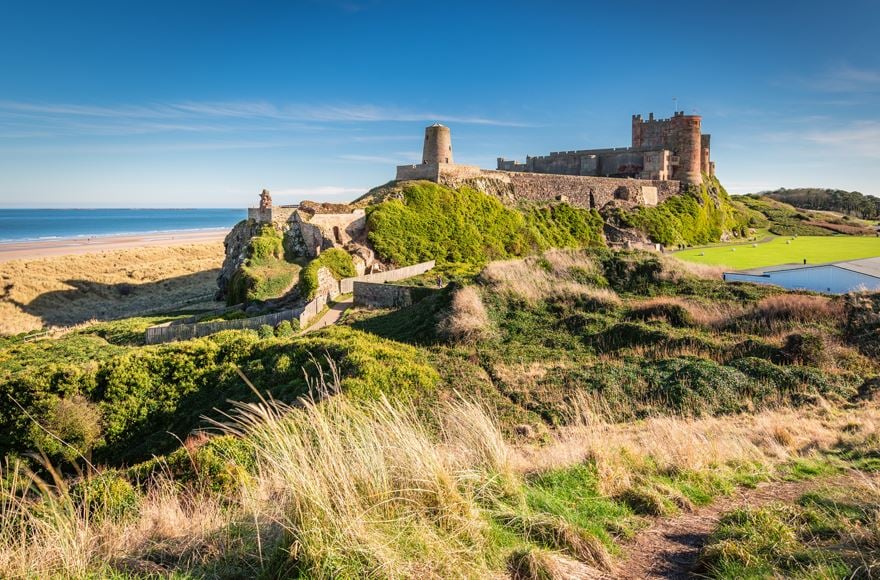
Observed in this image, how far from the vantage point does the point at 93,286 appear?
1563 inches

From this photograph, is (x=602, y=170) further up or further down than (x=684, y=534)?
further up

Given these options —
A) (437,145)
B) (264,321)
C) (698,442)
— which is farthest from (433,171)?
(698,442)

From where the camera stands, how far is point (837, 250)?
3438 cm

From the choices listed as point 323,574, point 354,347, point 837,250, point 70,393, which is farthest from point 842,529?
point 837,250

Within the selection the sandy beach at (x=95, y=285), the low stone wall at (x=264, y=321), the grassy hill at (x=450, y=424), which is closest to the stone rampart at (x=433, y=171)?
the low stone wall at (x=264, y=321)

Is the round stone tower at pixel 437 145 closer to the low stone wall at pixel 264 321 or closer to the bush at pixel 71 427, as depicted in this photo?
the low stone wall at pixel 264 321

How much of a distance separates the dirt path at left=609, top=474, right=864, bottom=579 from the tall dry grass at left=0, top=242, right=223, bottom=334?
33.4m

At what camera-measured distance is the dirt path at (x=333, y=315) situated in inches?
859

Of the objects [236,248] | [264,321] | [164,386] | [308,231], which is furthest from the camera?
[236,248]

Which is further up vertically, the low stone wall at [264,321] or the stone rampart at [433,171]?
the stone rampart at [433,171]

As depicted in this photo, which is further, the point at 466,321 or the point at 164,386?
the point at 466,321

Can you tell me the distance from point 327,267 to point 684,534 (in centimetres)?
2410

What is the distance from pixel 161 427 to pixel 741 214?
204 ft

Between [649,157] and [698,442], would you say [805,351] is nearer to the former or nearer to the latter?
[698,442]
